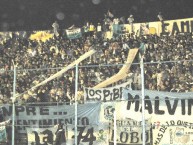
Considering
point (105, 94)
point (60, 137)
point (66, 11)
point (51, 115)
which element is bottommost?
point (60, 137)

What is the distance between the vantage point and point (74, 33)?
2802 centimetres

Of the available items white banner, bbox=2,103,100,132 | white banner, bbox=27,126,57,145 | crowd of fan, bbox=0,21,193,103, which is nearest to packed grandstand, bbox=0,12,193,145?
crowd of fan, bbox=0,21,193,103

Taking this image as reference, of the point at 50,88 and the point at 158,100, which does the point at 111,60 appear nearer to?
the point at 50,88

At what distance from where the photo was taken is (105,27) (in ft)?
89.3

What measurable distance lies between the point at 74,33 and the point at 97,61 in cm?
592

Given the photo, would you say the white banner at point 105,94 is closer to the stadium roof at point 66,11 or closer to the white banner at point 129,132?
the white banner at point 129,132

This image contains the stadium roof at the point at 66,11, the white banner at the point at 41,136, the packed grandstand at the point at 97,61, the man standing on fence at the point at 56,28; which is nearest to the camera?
the white banner at the point at 41,136

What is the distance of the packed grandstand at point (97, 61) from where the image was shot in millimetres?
14475

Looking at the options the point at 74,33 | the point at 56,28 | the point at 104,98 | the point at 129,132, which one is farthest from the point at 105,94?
the point at 56,28

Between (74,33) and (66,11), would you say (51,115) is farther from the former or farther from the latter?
(66,11)

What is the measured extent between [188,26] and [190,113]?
14.2m

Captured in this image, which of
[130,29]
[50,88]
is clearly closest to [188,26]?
[130,29]

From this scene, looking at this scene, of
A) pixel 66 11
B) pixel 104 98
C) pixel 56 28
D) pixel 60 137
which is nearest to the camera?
pixel 60 137

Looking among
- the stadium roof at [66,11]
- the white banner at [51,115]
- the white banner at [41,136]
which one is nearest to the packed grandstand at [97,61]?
the white banner at [51,115]
